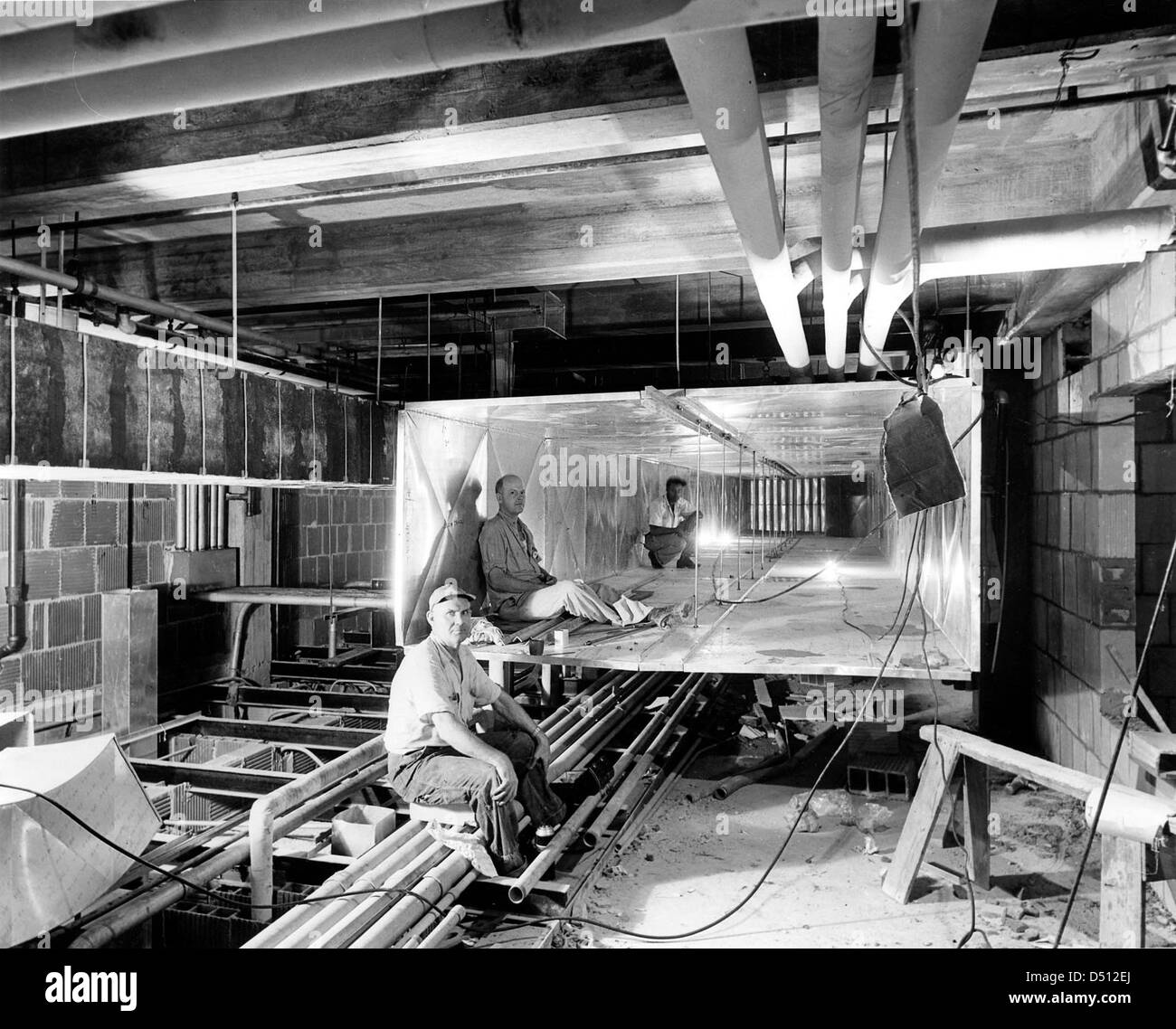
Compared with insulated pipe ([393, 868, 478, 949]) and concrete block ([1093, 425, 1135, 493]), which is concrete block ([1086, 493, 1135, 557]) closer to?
concrete block ([1093, 425, 1135, 493])

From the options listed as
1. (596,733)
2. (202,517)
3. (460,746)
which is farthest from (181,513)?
(460,746)

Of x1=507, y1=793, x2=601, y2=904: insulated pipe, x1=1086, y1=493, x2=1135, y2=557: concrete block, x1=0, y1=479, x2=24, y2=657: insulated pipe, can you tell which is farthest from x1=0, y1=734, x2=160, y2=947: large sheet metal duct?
x1=1086, y1=493, x2=1135, y2=557: concrete block

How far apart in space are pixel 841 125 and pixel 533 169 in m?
1.43

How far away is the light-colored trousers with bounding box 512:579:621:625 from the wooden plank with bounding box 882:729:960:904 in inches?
90.8

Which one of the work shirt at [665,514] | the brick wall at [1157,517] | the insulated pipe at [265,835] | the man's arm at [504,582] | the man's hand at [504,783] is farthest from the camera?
the work shirt at [665,514]

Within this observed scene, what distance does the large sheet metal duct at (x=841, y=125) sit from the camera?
137 centimetres

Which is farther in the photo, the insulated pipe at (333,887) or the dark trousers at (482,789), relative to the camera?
the dark trousers at (482,789)

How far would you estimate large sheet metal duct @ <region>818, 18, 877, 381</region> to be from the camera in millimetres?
1368

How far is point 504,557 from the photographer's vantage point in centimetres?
580

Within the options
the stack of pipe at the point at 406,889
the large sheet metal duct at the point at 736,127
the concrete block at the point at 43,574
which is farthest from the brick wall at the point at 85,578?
the large sheet metal duct at the point at 736,127

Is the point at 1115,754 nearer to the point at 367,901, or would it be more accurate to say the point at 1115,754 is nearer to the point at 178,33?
the point at 367,901

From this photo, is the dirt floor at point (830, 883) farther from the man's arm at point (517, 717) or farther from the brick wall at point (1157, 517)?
the brick wall at point (1157, 517)

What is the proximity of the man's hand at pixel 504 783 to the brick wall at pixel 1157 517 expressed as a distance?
3345 millimetres
